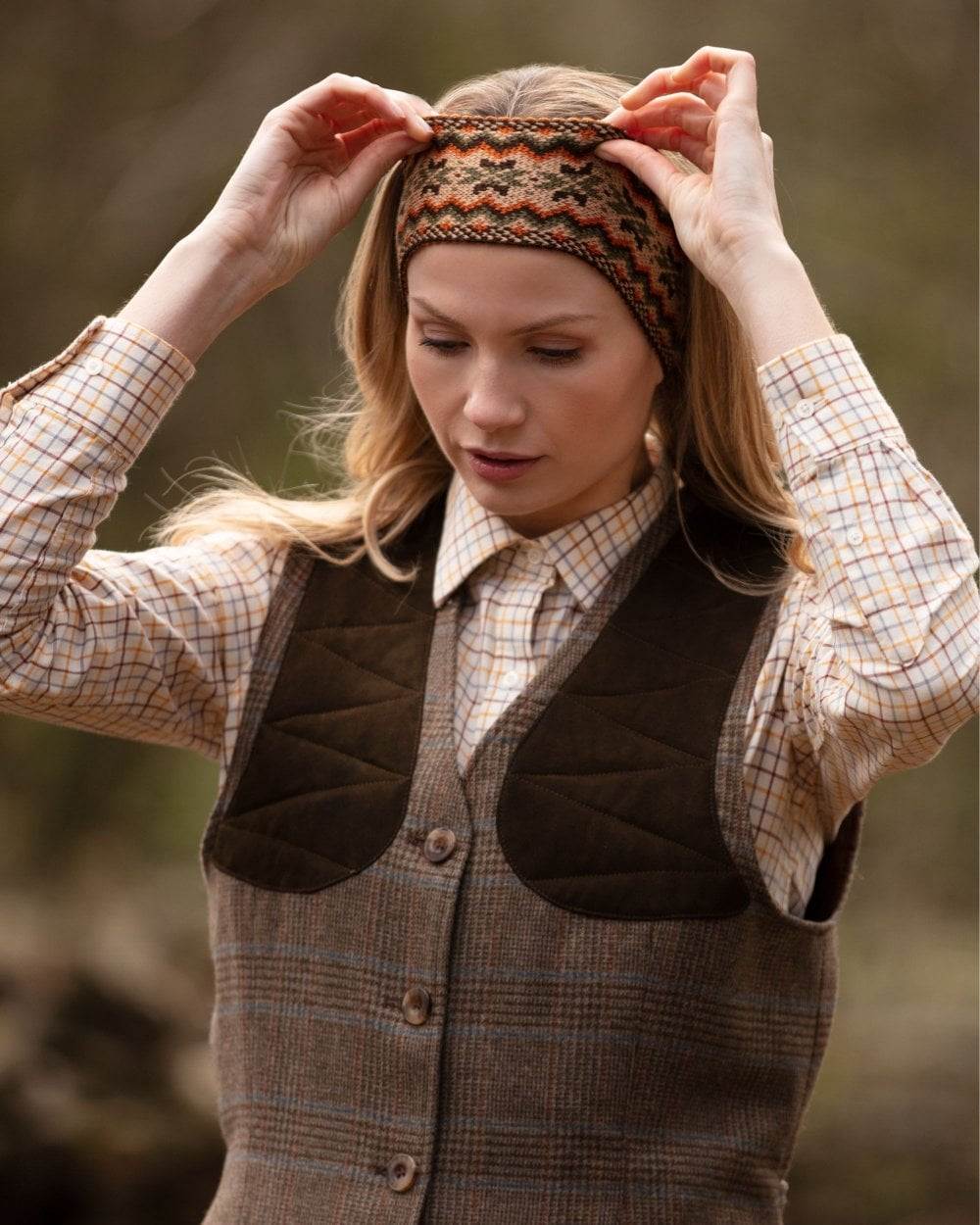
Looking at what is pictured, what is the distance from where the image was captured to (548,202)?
6.60ft

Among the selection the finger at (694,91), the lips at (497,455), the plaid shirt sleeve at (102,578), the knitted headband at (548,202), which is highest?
the finger at (694,91)

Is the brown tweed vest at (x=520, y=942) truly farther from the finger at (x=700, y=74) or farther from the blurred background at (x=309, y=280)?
the blurred background at (x=309, y=280)

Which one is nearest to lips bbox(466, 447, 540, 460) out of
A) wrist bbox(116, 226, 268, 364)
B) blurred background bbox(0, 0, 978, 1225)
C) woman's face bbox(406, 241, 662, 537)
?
woman's face bbox(406, 241, 662, 537)

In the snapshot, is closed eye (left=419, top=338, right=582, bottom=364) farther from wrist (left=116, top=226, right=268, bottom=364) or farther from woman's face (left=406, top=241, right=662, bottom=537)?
wrist (left=116, top=226, right=268, bottom=364)

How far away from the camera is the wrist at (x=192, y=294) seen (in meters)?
2.06

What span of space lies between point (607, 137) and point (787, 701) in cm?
68

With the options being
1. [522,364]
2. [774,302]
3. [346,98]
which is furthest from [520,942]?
[346,98]

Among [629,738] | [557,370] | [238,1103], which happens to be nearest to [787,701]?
[629,738]

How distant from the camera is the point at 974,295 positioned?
18.4ft

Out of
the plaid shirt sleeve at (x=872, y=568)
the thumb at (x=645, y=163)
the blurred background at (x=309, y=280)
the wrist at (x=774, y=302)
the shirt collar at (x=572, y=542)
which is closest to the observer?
the plaid shirt sleeve at (x=872, y=568)

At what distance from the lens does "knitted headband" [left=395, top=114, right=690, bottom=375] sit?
78.8 inches

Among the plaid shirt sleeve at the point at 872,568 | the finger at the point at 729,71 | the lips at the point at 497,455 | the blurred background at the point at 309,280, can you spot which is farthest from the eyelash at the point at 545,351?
the blurred background at the point at 309,280

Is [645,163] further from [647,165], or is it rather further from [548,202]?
[548,202]

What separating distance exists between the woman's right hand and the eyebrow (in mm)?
205
